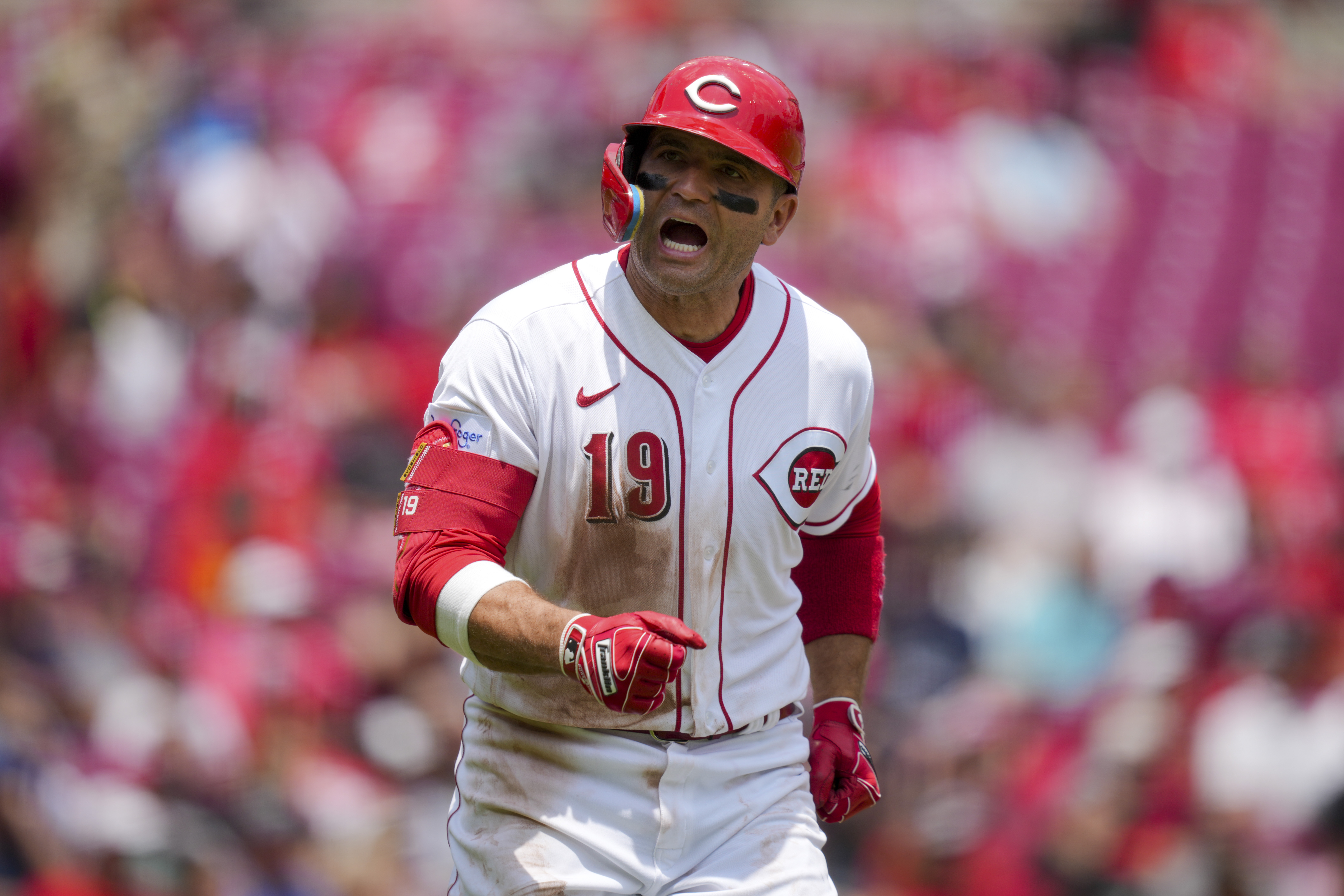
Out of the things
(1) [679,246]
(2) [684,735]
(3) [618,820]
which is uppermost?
(1) [679,246]

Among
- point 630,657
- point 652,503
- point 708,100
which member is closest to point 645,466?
point 652,503

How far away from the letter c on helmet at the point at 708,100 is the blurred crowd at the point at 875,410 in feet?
12.5

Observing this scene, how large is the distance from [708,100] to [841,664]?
1208 millimetres

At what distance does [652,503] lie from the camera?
2.75 meters

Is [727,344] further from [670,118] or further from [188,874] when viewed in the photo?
[188,874]

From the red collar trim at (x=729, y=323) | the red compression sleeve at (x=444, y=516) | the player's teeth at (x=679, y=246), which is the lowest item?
the red compression sleeve at (x=444, y=516)

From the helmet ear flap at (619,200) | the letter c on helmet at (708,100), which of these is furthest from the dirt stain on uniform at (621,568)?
the letter c on helmet at (708,100)

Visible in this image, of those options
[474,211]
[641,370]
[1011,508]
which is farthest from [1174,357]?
[641,370]

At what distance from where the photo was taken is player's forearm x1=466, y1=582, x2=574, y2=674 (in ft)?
7.93

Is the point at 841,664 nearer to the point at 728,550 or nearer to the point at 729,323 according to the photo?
the point at 728,550

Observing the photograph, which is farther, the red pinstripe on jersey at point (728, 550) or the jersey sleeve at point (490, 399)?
the red pinstripe on jersey at point (728, 550)

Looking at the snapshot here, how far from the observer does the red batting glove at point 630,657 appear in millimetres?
2295

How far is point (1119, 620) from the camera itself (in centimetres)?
678

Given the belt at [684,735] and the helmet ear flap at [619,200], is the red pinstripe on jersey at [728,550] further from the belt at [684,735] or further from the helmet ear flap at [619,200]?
the helmet ear flap at [619,200]
